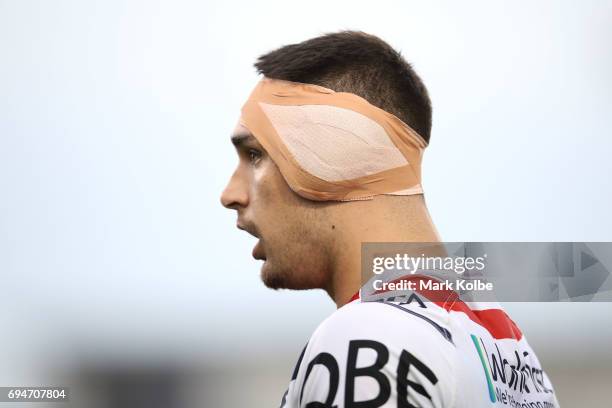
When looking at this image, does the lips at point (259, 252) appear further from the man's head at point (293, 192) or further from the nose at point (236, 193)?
the nose at point (236, 193)

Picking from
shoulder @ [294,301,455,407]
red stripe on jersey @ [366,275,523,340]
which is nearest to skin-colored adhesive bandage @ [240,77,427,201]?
red stripe on jersey @ [366,275,523,340]

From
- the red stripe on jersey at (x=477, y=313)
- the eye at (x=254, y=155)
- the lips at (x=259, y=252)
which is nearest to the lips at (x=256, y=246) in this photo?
the lips at (x=259, y=252)

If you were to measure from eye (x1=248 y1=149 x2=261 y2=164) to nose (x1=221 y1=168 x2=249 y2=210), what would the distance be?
72 millimetres

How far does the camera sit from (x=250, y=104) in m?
4.18

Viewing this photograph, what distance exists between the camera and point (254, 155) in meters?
4.08

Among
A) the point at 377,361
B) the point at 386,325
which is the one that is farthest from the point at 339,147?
the point at 377,361

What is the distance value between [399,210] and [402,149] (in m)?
0.29

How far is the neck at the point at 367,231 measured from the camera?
361 centimetres

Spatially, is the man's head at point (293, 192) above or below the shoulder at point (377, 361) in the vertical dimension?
above

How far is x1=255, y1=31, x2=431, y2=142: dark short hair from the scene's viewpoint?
13.1ft

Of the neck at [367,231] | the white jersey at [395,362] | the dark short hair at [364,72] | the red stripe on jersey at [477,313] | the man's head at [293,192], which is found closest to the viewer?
the white jersey at [395,362]

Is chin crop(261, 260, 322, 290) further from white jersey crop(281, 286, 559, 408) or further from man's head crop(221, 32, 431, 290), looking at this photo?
white jersey crop(281, 286, 559, 408)

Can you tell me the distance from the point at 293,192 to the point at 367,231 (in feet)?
1.28

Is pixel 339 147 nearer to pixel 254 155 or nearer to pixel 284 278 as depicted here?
pixel 254 155
